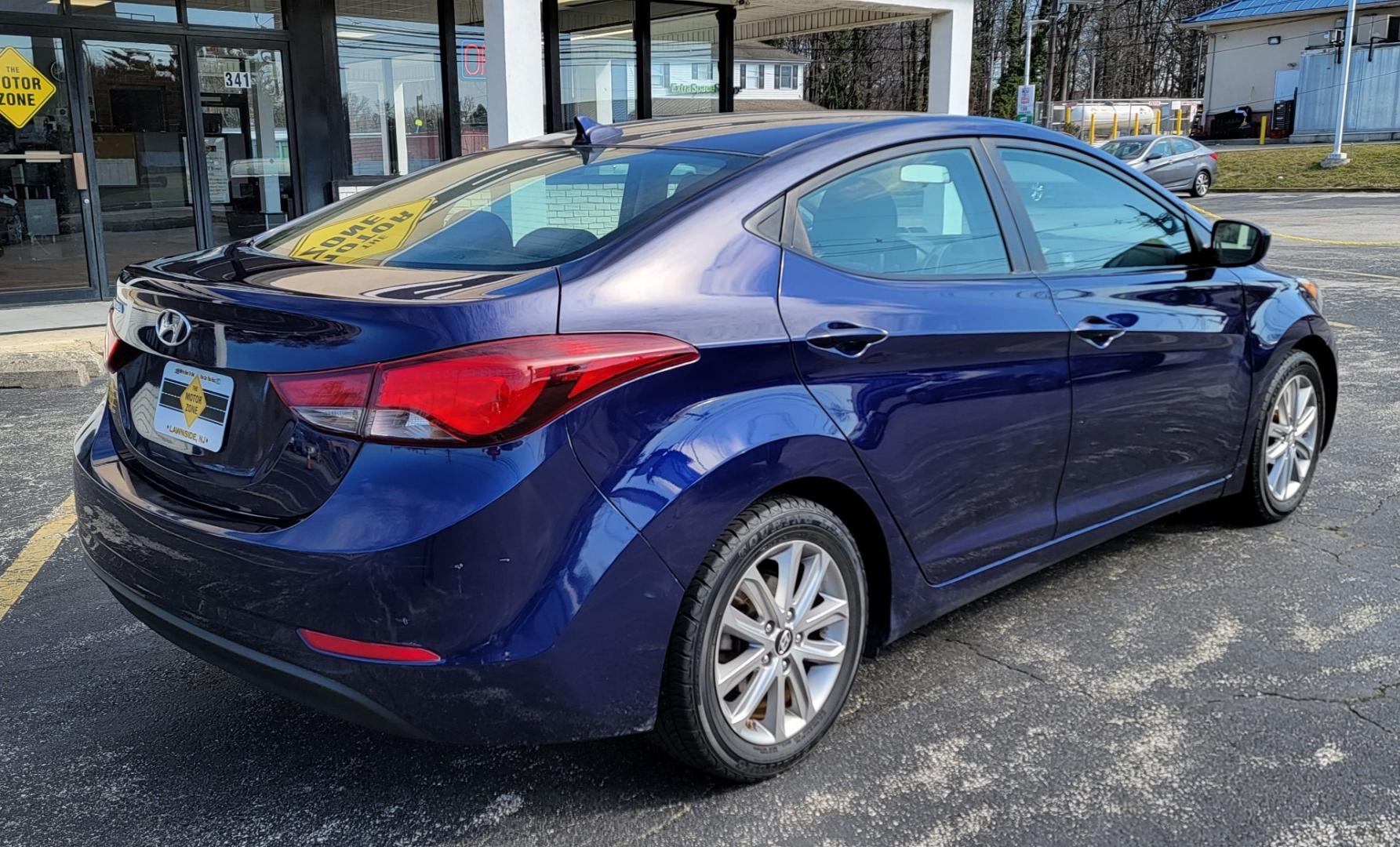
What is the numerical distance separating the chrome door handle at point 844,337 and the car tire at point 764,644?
1.18ft

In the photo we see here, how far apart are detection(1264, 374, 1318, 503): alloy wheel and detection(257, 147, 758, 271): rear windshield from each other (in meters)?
2.60

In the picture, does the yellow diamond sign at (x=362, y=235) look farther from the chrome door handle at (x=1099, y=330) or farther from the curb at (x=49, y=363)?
the curb at (x=49, y=363)

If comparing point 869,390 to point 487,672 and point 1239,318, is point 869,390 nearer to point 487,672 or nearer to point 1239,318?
point 487,672

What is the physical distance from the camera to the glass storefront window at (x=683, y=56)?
45.9ft

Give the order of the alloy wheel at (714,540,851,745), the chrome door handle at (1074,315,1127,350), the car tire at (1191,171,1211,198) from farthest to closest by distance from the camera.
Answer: the car tire at (1191,171,1211,198) < the chrome door handle at (1074,315,1127,350) < the alloy wheel at (714,540,851,745)

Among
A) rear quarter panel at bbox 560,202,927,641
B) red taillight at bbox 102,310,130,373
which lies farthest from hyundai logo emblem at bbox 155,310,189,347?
rear quarter panel at bbox 560,202,927,641

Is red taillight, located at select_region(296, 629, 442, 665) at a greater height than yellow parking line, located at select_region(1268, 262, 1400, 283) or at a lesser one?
greater

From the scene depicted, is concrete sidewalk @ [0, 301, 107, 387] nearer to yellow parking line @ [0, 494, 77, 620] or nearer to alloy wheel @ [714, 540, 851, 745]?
yellow parking line @ [0, 494, 77, 620]

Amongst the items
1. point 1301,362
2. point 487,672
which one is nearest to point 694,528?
point 487,672

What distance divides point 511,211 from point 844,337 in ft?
3.00

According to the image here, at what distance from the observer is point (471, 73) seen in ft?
40.6

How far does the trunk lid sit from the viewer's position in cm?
221

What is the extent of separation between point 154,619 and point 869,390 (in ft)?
5.56

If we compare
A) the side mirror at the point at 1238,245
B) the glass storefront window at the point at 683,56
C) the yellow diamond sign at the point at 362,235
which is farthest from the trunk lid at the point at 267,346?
the glass storefront window at the point at 683,56
